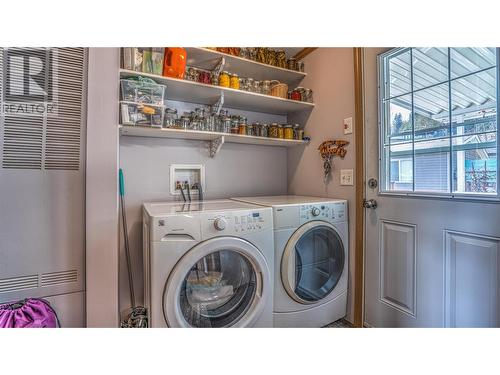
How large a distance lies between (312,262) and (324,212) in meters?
0.36

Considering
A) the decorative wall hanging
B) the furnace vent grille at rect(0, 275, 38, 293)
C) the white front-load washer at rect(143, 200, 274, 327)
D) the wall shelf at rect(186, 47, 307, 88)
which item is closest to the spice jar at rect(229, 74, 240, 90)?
the wall shelf at rect(186, 47, 307, 88)

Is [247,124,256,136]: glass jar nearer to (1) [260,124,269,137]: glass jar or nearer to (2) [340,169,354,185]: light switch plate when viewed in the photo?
(1) [260,124,269,137]: glass jar

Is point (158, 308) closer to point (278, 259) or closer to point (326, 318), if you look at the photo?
point (278, 259)

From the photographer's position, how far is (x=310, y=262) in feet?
5.12

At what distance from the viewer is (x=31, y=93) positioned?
120 cm

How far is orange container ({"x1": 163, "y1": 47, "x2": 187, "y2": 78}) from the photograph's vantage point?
4.66ft

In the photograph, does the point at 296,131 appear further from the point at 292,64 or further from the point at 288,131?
the point at 292,64

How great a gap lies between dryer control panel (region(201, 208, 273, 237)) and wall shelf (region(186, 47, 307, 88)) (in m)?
1.12

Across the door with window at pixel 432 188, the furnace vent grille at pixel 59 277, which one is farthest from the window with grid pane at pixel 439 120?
the furnace vent grille at pixel 59 277

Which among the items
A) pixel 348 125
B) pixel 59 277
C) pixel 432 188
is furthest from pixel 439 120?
pixel 59 277

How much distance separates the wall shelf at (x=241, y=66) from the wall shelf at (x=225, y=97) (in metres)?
0.10

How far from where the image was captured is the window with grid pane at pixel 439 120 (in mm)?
1057
